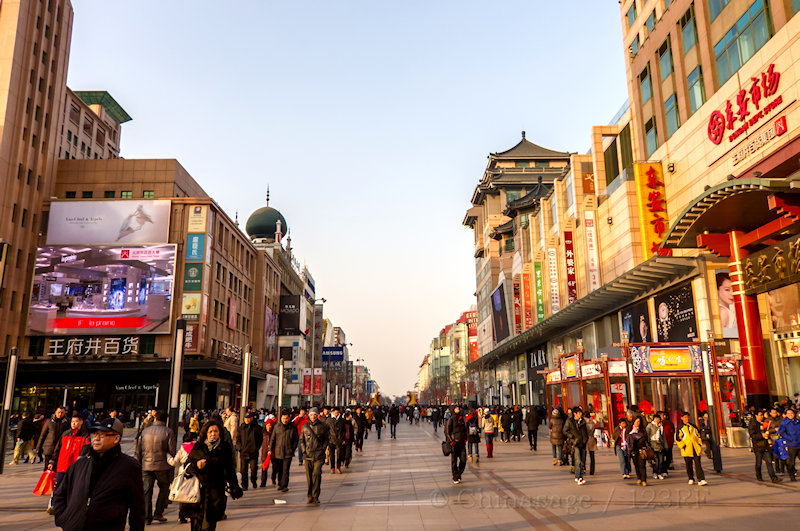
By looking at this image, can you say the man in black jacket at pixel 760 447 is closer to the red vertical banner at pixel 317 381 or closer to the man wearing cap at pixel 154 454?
the man wearing cap at pixel 154 454

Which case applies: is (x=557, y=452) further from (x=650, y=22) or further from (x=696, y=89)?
(x=650, y=22)

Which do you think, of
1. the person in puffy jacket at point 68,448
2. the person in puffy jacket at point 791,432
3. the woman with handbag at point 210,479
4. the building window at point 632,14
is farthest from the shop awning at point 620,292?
the woman with handbag at point 210,479

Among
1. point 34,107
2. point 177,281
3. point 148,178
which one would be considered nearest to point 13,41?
point 34,107

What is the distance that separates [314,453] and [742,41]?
2296 cm

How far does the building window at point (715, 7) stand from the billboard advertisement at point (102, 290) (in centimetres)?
4288

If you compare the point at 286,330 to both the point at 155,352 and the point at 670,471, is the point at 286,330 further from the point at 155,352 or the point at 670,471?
the point at 670,471

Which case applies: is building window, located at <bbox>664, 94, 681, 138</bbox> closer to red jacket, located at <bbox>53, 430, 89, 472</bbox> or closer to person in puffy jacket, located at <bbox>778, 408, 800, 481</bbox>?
person in puffy jacket, located at <bbox>778, 408, 800, 481</bbox>

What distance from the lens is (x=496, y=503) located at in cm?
1120

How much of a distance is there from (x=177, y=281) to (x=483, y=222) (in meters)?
47.9

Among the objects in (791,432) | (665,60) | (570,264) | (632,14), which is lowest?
(791,432)

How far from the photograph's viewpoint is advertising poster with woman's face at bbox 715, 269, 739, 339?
25797mm

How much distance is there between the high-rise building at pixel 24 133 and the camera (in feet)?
161

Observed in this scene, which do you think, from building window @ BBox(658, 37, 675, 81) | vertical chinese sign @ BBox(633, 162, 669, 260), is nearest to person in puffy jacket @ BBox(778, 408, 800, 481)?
vertical chinese sign @ BBox(633, 162, 669, 260)

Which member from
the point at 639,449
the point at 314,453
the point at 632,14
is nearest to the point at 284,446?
the point at 314,453
